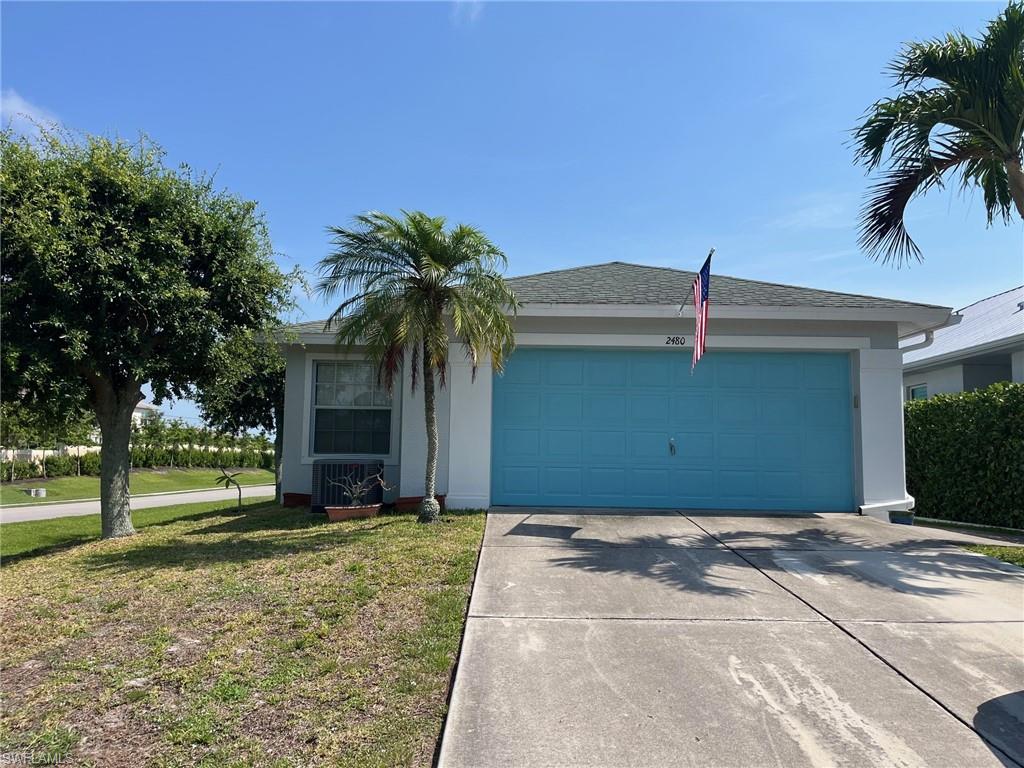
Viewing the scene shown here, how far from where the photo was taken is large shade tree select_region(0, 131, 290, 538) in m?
7.58

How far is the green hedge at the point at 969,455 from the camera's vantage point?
10664 millimetres

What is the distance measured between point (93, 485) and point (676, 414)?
2859 centimetres

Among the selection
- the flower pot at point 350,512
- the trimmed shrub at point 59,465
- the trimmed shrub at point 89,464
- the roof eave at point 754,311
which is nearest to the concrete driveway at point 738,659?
the flower pot at point 350,512

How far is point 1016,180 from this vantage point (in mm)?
7797

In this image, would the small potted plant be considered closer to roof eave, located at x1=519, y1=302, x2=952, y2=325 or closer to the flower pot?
the flower pot

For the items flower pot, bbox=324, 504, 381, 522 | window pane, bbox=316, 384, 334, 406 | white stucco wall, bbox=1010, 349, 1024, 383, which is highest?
white stucco wall, bbox=1010, 349, 1024, 383

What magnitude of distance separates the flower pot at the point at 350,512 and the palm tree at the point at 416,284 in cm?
141

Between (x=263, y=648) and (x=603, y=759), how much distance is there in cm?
271

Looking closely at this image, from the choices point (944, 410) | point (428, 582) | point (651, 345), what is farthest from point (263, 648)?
point (944, 410)

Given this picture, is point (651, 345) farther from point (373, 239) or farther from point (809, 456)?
point (373, 239)

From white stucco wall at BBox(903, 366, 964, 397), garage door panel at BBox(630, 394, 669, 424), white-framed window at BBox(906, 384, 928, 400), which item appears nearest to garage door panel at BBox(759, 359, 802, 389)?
garage door panel at BBox(630, 394, 669, 424)

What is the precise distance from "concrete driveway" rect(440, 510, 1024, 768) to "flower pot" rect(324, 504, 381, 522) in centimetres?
334

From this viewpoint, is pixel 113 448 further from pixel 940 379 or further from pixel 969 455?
pixel 940 379

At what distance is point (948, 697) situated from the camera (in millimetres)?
3791
